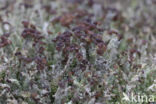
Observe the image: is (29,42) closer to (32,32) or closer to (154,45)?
(32,32)

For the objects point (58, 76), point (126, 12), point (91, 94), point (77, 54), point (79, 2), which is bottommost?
point (91, 94)

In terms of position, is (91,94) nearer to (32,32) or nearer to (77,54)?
(77,54)

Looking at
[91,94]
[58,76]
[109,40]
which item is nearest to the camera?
[91,94]

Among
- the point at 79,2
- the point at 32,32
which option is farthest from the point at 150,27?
the point at 32,32

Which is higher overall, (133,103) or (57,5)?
(57,5)

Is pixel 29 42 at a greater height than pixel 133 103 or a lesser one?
greater

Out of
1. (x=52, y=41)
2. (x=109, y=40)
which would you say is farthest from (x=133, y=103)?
(x=52, y=41)

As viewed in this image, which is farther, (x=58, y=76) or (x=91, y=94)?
(x=58, y=76)

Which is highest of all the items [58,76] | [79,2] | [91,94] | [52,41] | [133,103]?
[79,2]

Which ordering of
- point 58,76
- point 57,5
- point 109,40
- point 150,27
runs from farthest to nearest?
point 57,5, point 150,27, point 109,40, point 58,76

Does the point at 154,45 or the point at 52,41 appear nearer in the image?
the point at 52,41
